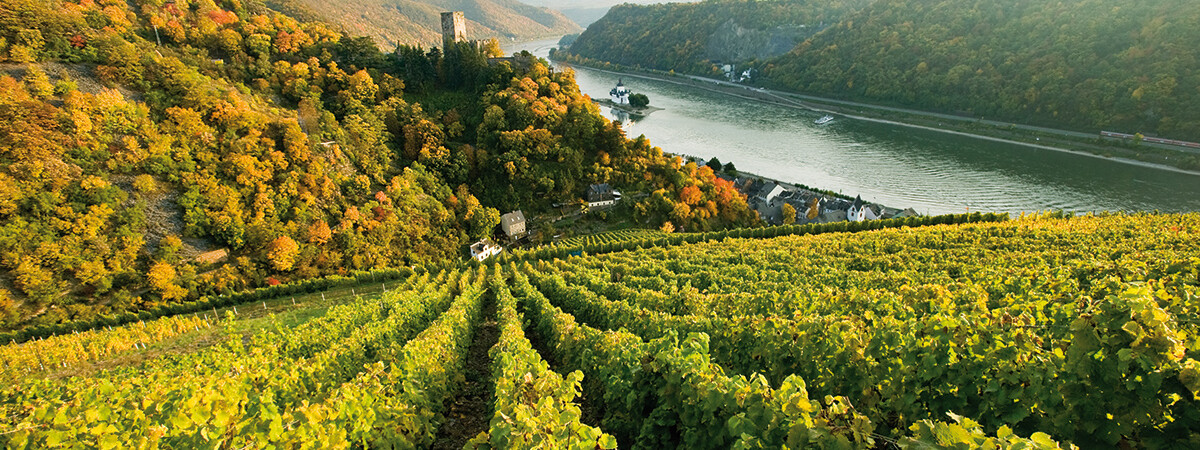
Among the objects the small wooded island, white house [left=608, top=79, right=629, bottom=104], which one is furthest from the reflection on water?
white house [left=608, top=79, right=629, bottom=104]

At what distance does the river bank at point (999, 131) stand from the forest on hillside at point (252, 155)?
1774 inches

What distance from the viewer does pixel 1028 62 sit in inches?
2677

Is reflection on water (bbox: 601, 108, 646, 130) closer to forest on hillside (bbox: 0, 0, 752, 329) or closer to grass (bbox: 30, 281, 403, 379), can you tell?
forest on hillside (bbox: 0, 0, 752, 329)

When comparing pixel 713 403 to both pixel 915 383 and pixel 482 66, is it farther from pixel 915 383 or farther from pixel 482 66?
pixel 482 66

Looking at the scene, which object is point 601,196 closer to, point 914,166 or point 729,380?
point 729,380

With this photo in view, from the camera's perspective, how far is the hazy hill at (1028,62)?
2167 inches

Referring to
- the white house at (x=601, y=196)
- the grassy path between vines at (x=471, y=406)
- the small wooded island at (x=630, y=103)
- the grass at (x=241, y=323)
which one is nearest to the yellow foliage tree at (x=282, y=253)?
the grass at (x=241, y=323)

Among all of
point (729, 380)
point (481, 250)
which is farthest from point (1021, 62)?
point (729, 380)

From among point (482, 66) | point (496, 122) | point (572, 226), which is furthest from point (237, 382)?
point (482, 66)

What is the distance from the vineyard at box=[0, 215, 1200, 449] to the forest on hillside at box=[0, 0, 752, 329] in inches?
445

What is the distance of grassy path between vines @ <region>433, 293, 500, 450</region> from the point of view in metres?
8.64

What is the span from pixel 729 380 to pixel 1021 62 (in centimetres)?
9173

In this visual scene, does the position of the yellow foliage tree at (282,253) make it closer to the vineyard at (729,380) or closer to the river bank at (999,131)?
the vineyard at (729,380)

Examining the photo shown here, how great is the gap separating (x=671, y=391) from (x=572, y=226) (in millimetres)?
33211
